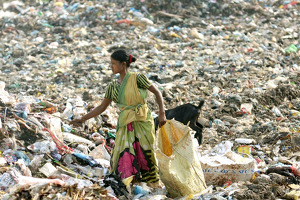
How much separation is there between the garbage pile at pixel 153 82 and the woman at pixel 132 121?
0.19m

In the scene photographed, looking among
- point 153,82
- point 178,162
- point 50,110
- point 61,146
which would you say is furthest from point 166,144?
point 153,82

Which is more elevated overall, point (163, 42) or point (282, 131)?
point (163, 42)

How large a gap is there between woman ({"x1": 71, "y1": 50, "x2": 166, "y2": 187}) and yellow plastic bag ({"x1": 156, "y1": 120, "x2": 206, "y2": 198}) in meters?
0.13

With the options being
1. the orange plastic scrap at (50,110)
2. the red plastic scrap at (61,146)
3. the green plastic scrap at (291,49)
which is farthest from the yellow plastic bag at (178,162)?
the green plastic scrap at (291,49)

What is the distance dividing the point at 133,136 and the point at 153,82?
381 cm

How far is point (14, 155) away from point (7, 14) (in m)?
9.06

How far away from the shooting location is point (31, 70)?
28.2 feet

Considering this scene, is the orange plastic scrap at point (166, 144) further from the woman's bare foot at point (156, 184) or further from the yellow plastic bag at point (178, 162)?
the woman's bare foot at point (156, 184)

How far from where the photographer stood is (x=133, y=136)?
3.77 meters

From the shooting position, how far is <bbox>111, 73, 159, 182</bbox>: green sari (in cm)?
369

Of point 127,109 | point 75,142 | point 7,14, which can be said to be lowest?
point 75,142

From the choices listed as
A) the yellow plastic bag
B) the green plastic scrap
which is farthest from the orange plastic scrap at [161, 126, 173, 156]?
the green plastic scrap

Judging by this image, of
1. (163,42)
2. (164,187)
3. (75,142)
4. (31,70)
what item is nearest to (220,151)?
(164,187)

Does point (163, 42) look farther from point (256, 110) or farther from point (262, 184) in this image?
point (262, 184)
